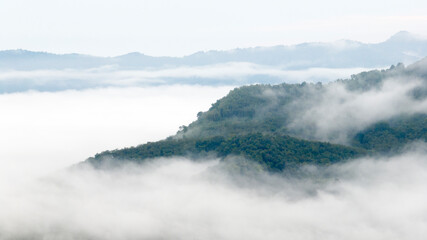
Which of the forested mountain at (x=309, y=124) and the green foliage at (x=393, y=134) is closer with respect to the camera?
the forested mountain at (x=309, y=124)

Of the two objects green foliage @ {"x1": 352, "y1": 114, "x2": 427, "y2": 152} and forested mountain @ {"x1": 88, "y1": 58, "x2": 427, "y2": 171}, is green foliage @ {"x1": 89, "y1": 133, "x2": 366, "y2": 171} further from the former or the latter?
green foliage @ {"x1": 352, "y1": 114, "x2": 427, "y2": 152}

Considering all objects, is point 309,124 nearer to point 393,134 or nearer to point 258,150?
point 393,134

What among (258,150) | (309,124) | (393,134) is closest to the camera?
(258,150)

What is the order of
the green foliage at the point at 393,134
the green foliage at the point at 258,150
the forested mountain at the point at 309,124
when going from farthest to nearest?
the green foliage at the point at 393,134 < the forested mountain at the point at 309,124 < the green foliage at the point at 258,150

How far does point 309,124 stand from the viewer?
367 feet

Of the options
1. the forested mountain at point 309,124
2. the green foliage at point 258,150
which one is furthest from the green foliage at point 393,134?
the green foliage at point 258,150

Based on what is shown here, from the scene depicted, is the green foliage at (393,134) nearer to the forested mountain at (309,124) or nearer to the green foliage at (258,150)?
the forested mountain at (309,124)

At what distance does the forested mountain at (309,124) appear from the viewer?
88.1 meters

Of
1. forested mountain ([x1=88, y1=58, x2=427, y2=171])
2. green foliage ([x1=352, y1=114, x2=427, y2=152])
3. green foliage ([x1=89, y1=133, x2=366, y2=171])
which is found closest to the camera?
green foliage ([x1=89, y1=133, x2=366, y2=171])

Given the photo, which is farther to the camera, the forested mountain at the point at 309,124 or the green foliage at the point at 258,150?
→ the forested mountain at the point at 309,124

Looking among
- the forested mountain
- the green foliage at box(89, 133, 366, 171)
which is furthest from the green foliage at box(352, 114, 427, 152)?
the green foliage at box(89, 133, 366, 171)

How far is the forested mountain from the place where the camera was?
8812cm

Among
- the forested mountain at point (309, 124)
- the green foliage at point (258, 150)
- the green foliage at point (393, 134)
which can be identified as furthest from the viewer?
the green foliage at point (393, 134)

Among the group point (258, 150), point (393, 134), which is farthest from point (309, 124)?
point (258, 150)
